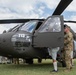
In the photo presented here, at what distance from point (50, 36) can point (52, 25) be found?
609 mm

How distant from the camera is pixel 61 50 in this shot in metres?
12.0

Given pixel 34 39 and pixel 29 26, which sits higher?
pixel 29 26

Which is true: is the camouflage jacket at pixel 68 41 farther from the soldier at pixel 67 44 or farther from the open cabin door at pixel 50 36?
the open cabin door at pixel 50 36

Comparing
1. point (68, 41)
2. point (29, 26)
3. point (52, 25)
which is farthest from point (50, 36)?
point (29, 26)

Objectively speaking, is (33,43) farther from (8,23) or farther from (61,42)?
(8,23)

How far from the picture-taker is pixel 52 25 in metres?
11.2

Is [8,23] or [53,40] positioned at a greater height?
[8,23]

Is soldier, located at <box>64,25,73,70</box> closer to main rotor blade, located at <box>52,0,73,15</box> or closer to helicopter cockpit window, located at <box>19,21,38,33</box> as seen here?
main rotor blade, located at <box>52,0,73,15</box>

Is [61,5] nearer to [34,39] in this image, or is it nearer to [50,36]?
[50,36]

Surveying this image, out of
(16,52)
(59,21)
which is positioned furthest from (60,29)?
(16,52)

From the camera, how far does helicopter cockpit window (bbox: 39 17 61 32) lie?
11000 millimetres

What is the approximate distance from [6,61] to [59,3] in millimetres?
7446

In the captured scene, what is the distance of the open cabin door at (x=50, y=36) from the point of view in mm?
10727

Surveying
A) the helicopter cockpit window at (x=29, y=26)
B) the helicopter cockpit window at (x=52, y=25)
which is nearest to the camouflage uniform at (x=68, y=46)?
the helicopter cockpit window at (x=52, y=25)
